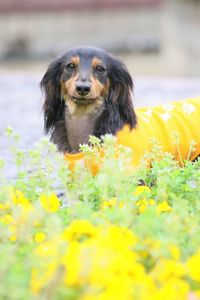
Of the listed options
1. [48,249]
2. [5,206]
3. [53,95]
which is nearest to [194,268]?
[48,249]

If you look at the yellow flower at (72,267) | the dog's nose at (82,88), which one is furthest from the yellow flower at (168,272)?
the dog's nose at (82,88)

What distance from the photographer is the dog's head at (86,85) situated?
4672 mm

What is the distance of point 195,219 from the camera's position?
2789 mm

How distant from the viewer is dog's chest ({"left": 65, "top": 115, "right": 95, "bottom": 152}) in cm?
490

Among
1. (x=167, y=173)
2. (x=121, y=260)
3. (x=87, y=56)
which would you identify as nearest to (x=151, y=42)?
(x=87, y=56)

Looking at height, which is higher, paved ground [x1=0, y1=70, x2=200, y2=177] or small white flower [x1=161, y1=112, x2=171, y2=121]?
small white flower [x1=161, y1=112, x2=171, y2=121]

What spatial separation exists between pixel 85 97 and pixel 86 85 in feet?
Result: 0.22

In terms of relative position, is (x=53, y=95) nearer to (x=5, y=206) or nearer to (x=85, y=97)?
(x=85, y=97)

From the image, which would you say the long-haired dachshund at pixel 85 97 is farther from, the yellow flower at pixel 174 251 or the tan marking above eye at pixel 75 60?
the yellow flower at pixel 174 251

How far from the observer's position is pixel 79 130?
16.2 ft

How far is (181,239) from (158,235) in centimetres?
8

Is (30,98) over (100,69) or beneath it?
beneath

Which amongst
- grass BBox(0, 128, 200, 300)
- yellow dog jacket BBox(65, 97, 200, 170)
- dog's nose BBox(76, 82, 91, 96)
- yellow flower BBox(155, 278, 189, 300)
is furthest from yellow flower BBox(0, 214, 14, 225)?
dog's nose BBox(76, 82, 91, 96)

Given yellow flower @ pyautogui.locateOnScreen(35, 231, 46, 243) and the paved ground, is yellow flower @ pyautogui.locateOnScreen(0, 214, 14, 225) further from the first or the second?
the paved ground
